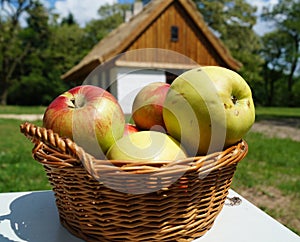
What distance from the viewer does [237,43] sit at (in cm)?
2069

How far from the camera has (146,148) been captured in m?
0.78

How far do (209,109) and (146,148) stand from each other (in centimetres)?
17

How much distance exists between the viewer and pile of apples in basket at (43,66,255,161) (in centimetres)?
79

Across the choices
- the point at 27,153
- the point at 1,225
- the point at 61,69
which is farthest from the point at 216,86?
the point at 61,69

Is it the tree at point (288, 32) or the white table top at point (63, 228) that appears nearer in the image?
the white table top at point (63, 228)

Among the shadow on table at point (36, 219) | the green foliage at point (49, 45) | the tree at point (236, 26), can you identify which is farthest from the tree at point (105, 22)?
the shadow on table at point (36, 219)

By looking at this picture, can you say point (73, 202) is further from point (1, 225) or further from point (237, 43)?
point (237, 43)

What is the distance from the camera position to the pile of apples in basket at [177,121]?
791 millimetres

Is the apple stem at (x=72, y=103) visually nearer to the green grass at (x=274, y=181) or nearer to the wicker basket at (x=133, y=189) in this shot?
the wicker basket at (x=133, y=189)

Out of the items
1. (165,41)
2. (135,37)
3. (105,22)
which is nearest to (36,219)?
(135,37)

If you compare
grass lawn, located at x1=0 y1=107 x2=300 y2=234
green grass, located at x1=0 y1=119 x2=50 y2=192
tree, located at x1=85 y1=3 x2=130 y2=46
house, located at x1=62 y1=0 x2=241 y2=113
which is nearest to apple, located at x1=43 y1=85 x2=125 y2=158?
grass lawn, located at x1=0 y1=107 x2=300 y2=234

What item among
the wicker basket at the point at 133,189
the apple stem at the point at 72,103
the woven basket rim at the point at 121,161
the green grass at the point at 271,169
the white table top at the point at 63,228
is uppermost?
the apple stem at the point at 72,103

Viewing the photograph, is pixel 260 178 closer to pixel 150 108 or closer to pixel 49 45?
pixel 150 108

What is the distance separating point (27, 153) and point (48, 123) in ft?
11.7
